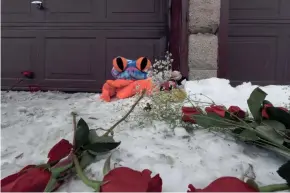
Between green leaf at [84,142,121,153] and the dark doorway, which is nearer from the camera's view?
green leaf at [84,142,121,153]

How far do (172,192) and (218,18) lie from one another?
8.55 feet

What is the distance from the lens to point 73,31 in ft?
13.9

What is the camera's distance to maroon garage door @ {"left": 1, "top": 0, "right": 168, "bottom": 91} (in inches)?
161

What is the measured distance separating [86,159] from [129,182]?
0.26 meters

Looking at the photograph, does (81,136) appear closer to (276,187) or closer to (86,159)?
(86,159)

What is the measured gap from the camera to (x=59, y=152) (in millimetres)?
949

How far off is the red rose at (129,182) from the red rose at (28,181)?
18cm

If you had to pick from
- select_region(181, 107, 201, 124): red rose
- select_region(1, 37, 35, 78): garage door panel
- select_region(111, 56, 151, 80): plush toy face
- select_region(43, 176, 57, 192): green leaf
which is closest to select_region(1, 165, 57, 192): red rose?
select_region(43, 176, 57, 192): green leaf

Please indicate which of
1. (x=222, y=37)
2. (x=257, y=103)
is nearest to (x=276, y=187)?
(x=257, y=103)

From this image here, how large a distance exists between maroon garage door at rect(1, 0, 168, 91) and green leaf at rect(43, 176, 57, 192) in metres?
3.28

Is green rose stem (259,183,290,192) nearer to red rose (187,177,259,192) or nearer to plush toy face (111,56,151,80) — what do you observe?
red rose (187,177,259,192)

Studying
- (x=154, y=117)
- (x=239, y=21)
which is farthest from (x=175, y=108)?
(x=239, y=21)

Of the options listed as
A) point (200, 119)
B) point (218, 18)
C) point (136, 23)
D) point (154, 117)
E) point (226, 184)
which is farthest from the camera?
point (136, 23)

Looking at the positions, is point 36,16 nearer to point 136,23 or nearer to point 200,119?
point 136,23
